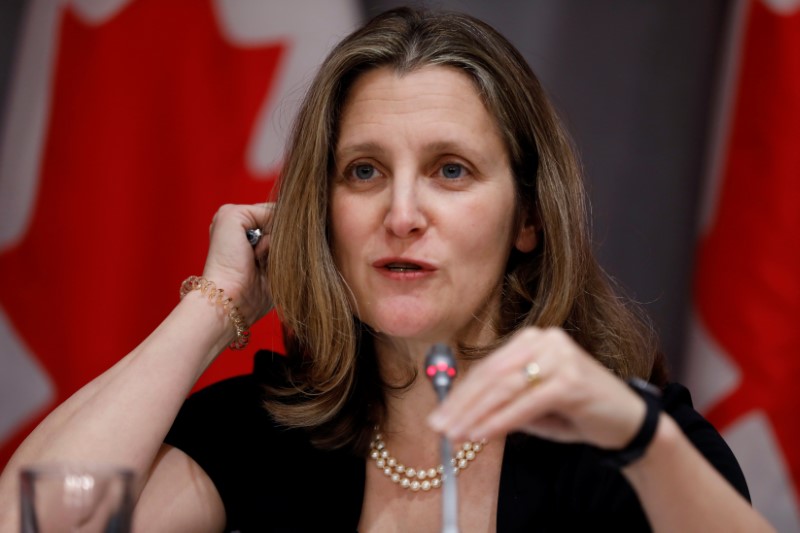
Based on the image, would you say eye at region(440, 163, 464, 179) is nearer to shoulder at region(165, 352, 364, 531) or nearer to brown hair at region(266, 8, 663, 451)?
brown hair at region(266, 8, 663, 451)

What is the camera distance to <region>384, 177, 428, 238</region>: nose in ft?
5.65

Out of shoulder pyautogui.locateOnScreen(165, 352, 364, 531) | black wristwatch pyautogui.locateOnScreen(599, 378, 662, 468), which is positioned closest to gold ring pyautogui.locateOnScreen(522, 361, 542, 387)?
black wristwatch pyautogui.locateOnScreen(599, 378, 662, 468)

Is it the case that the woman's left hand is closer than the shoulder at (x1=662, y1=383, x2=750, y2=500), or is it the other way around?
the woman's left hand

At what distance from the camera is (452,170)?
1.82 metres

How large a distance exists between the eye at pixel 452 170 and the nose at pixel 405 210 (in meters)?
0.06

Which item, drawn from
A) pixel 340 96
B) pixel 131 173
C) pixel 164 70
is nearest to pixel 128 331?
pixel 131 173

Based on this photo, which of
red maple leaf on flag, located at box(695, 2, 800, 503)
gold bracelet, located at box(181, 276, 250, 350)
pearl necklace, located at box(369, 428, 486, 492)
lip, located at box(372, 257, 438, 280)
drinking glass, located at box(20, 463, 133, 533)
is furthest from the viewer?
red maple leaf on flag, located at box(695, 2, 800, 503)

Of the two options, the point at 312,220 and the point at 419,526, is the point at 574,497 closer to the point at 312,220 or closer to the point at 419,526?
the point at 419,526

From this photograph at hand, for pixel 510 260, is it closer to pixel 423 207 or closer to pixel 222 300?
pixel 423 207

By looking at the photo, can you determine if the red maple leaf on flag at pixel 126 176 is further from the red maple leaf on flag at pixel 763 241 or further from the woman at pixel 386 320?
the red maple leaf on flag at pixel 763 241

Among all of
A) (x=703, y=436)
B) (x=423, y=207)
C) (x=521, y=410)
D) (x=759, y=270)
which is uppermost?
(x=423, y=207)

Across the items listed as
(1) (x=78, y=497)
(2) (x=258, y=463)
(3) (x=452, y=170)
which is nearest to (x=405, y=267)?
(3) (x=452, y=170)

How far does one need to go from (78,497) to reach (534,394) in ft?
1.82

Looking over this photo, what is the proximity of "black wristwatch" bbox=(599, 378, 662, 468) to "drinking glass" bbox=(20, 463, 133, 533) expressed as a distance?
0.63m
